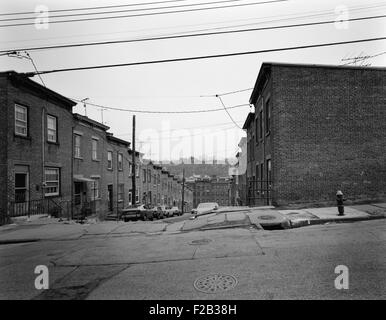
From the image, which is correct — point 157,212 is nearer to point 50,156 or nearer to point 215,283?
point 50,156

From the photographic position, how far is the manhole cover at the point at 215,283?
16.8 feet

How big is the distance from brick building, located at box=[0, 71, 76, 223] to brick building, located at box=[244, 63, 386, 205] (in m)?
13.0

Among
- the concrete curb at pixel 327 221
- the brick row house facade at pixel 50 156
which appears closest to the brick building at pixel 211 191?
the brick row house facade at pixel 50 156

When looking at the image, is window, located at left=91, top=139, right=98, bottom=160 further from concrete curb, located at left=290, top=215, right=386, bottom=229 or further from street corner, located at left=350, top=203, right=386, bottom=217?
street corner, located at left=350, top=203, right=386, bottom=217

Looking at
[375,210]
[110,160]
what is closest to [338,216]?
[375,210]

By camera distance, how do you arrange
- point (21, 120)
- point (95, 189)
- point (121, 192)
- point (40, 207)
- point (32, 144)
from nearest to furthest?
point (21, 120), point (32, 144), point (40, 207), point (95, 189), point (121, 192)

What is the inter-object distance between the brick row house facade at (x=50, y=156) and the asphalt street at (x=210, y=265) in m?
6.94

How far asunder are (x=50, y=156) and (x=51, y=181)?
155 cm

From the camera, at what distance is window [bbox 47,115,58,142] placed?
1952 centimetres

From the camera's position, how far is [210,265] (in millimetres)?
6480

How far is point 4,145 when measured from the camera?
15.6 metres

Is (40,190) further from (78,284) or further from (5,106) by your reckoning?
(78,284)

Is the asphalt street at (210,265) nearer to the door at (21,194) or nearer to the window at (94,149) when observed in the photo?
the door at (21,194)

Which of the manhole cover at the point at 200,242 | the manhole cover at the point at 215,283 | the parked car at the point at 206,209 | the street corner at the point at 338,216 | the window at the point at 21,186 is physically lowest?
the parked car at the point at 206,209
